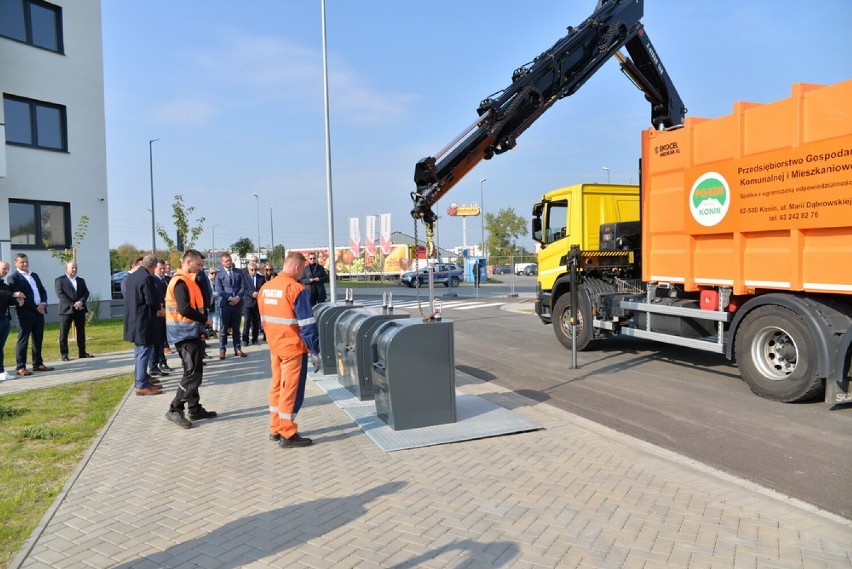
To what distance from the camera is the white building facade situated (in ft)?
58.2

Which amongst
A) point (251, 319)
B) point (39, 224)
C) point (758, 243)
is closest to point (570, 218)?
point (758, 243)

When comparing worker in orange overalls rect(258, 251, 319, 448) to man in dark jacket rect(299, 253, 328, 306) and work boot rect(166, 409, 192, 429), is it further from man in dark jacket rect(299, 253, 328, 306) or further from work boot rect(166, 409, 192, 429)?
man in dark jacket rect(299, 253, 328, 306)

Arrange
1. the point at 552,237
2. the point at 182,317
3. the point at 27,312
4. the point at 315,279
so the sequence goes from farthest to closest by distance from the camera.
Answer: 1. the point at 315,279
2. the point at 552,237
3. the point at 27,312
4. the point at 182,317

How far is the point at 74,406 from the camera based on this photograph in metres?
7.50

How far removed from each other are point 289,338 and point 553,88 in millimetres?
7263

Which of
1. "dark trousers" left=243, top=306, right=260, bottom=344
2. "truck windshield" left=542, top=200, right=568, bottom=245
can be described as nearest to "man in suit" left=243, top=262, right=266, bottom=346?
"dark trousers" left=243, top=306, right=260, bottom=344

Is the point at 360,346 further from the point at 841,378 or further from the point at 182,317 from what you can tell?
the point at 841,378

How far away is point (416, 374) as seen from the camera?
5918 mm

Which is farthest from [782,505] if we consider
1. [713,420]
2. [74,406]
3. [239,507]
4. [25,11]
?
[25,11]

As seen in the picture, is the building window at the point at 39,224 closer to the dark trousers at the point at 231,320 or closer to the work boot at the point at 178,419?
the dark trousers at the point at 231,320

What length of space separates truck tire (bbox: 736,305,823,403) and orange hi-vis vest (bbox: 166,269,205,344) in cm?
638

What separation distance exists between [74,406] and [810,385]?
8616 mm

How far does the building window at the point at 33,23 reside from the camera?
17.7 m

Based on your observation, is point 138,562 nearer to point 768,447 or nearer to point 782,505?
point 782,505
